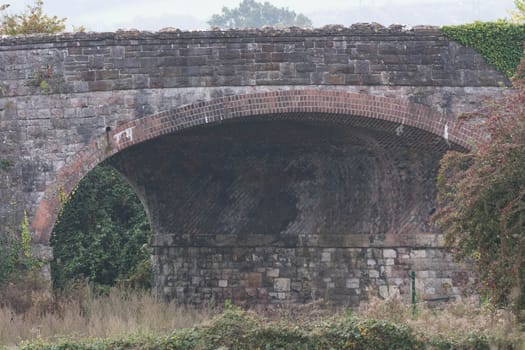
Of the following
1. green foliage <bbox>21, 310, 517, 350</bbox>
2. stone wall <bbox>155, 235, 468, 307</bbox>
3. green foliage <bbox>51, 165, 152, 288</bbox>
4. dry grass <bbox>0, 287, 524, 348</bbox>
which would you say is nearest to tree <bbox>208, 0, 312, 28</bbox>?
green foliage <bbox>51, 165, 152, 288</bbox>

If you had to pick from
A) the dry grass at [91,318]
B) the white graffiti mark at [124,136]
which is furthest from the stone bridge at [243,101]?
the dry grass at [91,318]

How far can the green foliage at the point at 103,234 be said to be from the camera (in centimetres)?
2803

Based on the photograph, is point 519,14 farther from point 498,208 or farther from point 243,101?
point 498,208

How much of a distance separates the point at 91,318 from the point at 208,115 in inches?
156

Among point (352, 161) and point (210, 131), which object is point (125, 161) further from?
point (352, 161)

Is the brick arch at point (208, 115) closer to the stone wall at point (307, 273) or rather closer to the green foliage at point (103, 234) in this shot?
the stone wall at point (307, 273)

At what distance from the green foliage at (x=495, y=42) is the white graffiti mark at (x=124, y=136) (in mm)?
5740

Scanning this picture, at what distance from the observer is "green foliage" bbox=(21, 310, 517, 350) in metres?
14.5

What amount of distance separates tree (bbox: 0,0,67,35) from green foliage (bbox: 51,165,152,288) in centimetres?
369

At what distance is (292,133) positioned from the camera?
22.5 meters

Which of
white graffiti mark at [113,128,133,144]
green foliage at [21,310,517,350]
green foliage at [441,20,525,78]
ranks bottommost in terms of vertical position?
green foliage at [21,310,517,350]

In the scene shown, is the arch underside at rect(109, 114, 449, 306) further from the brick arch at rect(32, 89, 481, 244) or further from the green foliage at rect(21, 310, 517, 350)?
the green foliage at rect(21, 310, 517, 350)

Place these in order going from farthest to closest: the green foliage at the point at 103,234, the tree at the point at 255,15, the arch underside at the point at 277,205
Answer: the tree at the point at 255,15 → the green foliage at the point at 103,234 → the arch underside at the point at 277,205

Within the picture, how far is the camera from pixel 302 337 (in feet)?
48.1
